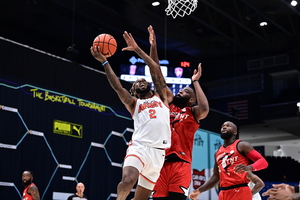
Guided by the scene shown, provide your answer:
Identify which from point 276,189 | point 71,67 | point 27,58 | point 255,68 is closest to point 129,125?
point 71,67

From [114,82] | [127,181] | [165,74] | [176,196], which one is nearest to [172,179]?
[176,196]

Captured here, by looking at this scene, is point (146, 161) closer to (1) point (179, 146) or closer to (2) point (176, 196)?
(2) point (176, 196)

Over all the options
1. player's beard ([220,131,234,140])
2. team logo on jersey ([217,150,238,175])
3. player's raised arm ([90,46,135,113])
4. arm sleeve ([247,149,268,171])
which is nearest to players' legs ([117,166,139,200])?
player's raised arm ([90,46,135,113])

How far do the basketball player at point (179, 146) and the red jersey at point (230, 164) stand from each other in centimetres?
85

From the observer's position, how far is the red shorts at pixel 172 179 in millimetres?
5738

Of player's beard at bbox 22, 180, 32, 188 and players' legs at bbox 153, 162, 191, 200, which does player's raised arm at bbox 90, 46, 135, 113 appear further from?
player's beard at bbox 22, 180, 32, 188

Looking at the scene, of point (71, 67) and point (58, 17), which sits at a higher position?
point (58, 17)

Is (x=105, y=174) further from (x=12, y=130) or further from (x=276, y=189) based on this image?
(x=276, y=189)

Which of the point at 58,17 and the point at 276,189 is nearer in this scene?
the point at 276,189

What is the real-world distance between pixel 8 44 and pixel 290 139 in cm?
1960

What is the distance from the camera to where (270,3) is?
57.7ft

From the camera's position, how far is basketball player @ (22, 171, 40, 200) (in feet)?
32.4

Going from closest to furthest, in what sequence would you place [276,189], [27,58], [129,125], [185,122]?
[276,189], [185,122], [27,58], [129,125]

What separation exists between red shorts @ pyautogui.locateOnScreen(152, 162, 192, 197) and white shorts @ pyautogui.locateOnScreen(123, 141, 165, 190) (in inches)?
13.7
